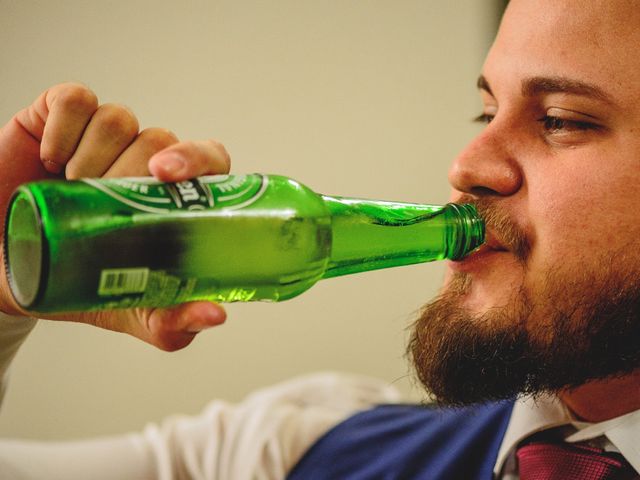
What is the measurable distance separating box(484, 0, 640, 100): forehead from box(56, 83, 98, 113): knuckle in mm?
631

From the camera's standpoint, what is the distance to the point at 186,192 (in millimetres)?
564

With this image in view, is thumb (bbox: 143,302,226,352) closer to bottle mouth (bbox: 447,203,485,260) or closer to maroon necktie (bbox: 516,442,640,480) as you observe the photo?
bottle mouth (bbox: 447,203,485,260)

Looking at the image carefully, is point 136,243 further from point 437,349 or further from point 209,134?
point 209,134

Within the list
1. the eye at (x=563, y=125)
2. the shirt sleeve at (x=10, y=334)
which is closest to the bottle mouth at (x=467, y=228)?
the eye at (x=563, y=125)

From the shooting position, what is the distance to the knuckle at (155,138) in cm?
80

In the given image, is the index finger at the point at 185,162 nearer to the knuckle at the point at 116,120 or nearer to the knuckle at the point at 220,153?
the knuckle at the point at 220,153

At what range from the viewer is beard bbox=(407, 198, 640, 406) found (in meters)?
0.79

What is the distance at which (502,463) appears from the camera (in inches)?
39.6

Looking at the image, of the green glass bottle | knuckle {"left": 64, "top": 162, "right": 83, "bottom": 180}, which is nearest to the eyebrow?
the green glass bottle

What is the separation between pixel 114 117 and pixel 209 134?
0.81 meters

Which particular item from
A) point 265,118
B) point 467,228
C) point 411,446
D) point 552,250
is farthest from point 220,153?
point 265,118

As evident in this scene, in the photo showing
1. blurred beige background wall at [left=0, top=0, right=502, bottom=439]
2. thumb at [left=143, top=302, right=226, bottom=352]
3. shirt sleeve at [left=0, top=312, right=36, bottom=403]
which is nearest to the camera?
thumb at [left=143, top=302, right=226, bottom=352]

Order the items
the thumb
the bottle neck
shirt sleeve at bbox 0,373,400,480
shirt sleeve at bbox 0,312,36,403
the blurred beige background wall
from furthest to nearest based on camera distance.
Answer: the blurred beige background wall < shirt sleeve at bbox 0,373,400,480 < shirt sleeve at bbox 0,312,36,403 < the bottle neck < the thumb

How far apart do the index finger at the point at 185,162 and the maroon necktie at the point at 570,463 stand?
692 millimetres
